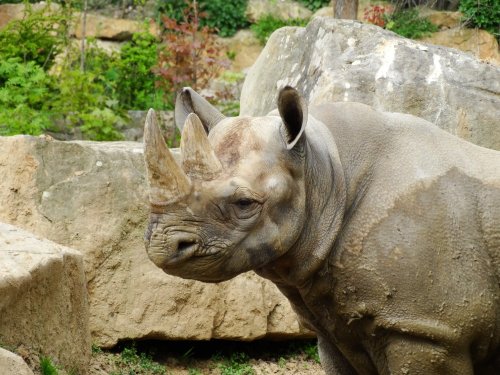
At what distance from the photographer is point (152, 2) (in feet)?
74.4

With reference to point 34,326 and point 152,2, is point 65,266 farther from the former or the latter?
point 152,2

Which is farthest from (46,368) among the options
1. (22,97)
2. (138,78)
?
(138,78)

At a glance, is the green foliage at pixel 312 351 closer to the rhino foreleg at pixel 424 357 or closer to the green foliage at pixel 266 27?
the rhino foreleg at pixel 424 357

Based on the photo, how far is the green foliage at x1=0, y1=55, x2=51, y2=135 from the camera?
10.8m

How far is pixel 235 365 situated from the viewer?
26.9ft

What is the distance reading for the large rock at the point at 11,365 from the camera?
472 cm

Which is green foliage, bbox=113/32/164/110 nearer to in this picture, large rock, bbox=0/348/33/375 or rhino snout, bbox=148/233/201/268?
large rock, bbox=0/348/33/375

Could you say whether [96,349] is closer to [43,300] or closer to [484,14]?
[43,300]

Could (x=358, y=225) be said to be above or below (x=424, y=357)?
above

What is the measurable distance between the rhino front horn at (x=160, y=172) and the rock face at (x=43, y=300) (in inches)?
50.4

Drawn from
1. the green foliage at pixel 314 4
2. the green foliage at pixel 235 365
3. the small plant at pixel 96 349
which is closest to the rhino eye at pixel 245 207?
the small plant at pixel 96 349

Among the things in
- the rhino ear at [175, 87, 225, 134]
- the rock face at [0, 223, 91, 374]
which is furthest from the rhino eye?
the rock face at [0, 223, 91, 374]

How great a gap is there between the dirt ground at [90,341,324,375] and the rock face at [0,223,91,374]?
126 cm

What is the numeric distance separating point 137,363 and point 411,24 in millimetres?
14740
